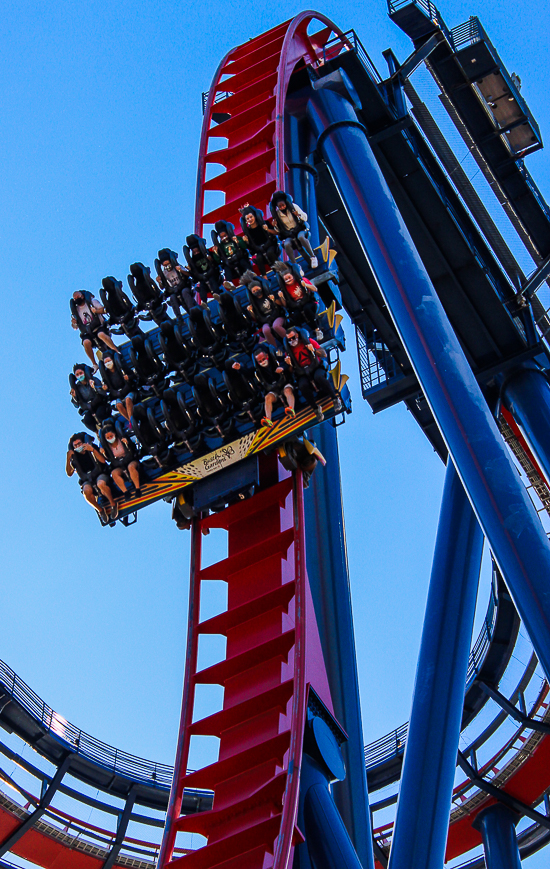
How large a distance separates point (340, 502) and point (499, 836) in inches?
261

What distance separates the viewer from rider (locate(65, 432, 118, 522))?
11125mm

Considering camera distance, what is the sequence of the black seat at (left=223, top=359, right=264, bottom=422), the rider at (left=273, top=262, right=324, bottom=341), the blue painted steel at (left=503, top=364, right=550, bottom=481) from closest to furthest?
1. the black seat at (left=223, top=359, right=264, bottom=422)
2. the rider at (left=273, top=262, right=324, bottom=341)
3. the blue painted steel at (left=503, top=364, right=550, bottom=481)

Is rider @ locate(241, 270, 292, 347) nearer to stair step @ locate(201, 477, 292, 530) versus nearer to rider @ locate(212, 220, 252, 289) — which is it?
rider @ locate(212, 220, 252, 289)

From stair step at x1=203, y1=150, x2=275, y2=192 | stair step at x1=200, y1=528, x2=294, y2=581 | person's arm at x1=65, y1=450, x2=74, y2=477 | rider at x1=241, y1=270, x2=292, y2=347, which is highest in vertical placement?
stair step at x1=203, y1=150, x2=275, y2=192

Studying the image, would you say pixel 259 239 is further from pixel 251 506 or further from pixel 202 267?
pixel 251 506

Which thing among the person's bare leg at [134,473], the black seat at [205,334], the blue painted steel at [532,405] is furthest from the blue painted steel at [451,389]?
the person's bare leg at [134,473]

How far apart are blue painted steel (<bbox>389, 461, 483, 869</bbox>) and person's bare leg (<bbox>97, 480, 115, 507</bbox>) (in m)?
3.32

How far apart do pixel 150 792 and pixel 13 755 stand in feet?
7.45

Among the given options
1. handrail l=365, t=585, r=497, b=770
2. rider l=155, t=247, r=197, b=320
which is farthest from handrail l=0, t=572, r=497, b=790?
rider l=155, t=247, r=197, b=320

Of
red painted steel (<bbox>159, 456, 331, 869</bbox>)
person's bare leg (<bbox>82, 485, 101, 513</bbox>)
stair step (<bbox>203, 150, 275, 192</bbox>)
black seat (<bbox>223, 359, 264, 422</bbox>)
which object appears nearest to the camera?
red painted steel (<bbox>159, 456, 331, 869</bbox>)

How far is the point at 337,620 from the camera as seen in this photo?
→ 10594 millimetres

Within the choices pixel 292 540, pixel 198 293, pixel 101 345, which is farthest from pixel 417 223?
pixel 292 540

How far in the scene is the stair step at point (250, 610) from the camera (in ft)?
32.8

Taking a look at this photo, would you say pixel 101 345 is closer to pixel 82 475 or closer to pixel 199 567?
pixel 82 475
